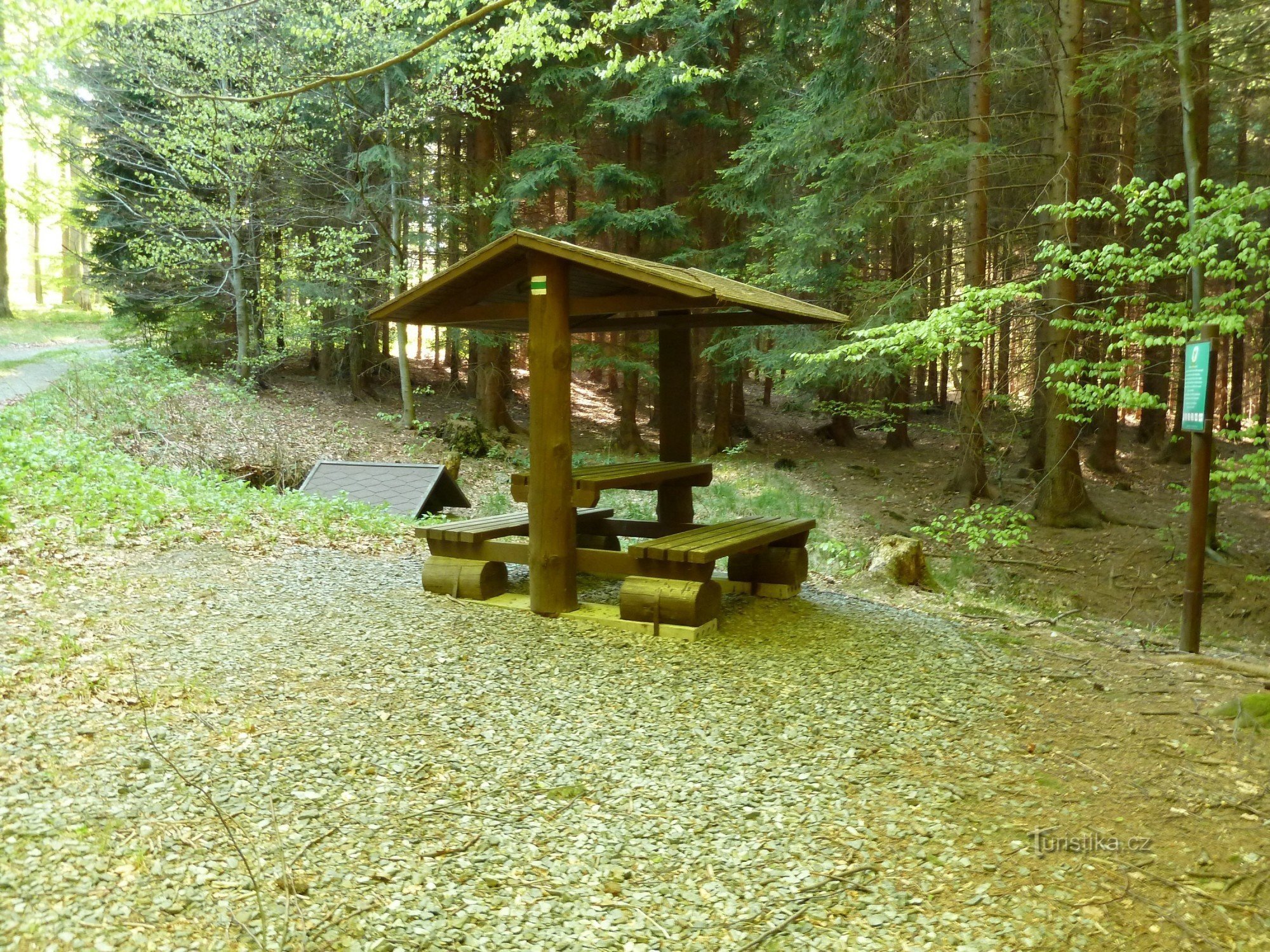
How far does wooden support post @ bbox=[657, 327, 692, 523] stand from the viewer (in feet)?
26.3

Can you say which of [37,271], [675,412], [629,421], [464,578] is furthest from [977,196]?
[37,271]

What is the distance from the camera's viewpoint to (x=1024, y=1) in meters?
11.8

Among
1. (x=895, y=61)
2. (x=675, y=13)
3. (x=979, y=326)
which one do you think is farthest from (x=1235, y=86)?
(x=675, y=13)

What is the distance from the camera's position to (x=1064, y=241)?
919cm

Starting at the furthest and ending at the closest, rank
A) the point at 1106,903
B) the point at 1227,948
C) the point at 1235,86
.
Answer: the point at 1235,86 → the point at 1106,903 → the point at 1227,948

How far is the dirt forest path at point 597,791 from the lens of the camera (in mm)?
2719

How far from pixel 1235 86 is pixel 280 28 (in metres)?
14.9

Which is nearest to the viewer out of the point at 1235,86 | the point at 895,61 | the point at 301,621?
the point at 301,621

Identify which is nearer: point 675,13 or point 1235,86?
point 1235,86

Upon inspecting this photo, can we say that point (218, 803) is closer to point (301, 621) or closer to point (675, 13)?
point (301, 621)

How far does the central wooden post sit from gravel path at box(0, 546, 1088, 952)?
22.6 inches

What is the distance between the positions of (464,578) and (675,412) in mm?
2676

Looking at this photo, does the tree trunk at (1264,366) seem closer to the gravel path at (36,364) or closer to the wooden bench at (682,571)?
the wooden bench at (682,571)

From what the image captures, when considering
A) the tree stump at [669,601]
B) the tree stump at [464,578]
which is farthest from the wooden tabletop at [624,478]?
the tree stump at [669,601]
